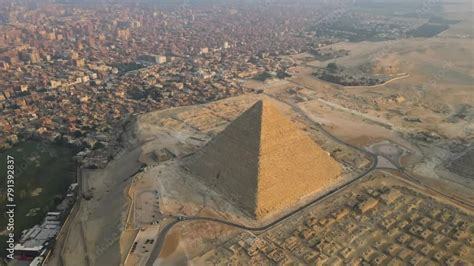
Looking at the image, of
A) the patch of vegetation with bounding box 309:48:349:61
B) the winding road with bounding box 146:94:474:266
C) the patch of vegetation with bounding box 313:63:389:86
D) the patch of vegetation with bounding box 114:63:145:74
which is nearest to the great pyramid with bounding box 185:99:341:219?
the winding road with bounding box 146:94:474:266

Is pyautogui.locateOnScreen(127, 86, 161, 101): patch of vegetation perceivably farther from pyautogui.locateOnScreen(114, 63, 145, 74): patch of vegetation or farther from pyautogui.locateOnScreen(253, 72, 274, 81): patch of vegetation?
pyautogui.locateOnScreen(253, 72, 274, 81): patch of vegetation

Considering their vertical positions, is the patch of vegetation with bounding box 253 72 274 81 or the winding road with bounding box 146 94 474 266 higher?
the winding road with bounding box 146 94 474 266

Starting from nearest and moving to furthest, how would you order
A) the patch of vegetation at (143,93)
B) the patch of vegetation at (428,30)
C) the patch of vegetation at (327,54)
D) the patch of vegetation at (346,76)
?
the patch of vegetation at (143,93)
the patch of vegetation at (346,76)
the patch of vegetation at (327,54)
the patch of vegetation at (428,30)

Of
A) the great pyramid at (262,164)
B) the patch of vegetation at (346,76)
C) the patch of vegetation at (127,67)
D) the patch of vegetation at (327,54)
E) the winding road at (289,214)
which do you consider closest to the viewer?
the winding road at (289,214)

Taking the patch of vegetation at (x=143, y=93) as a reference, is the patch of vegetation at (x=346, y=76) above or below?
below

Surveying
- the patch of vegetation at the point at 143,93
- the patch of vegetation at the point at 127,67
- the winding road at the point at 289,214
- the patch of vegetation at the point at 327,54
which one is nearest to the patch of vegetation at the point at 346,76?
the patch of vegetation at the point at 327,54

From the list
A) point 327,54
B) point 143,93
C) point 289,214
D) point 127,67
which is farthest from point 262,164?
point 327,54

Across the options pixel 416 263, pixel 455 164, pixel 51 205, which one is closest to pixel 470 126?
pixel 455 164

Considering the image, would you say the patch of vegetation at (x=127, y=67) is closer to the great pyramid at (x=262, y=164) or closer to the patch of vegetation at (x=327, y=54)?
the patch of vegetation at (x=327, y=54)

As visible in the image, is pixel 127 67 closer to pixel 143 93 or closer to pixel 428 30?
pixel 143 93
